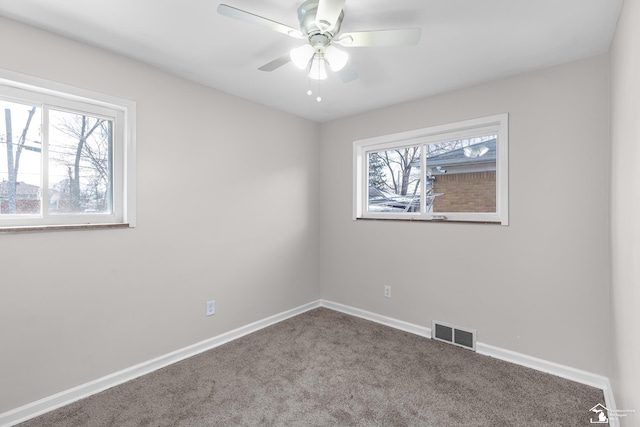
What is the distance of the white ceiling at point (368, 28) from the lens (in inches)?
63.8

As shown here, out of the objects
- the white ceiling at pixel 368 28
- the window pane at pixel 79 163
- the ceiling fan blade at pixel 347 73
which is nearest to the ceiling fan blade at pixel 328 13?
the white ceiling at pixel 368 28

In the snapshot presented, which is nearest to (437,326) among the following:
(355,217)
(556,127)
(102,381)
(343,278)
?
(343,278)

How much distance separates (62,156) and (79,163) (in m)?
0.10

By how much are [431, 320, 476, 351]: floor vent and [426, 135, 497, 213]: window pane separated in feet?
3.47

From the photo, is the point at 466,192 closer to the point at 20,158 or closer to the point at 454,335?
the point at 454,335

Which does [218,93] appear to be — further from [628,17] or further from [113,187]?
[628,17]

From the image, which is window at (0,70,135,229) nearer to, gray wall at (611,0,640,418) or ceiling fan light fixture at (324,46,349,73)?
ceiling fan light fixture at (324,46,349,73)

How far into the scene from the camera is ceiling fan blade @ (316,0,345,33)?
1313mm

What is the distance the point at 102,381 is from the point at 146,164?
5.01ft

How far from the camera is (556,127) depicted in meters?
2.22

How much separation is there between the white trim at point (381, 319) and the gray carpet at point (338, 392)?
22cm

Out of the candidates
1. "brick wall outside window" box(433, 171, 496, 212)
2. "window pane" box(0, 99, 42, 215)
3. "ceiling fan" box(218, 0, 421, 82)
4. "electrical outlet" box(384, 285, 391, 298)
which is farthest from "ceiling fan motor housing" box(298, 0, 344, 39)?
"electrical outlet" box(384, 285, 391, 298)

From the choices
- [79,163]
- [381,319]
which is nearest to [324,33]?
[79,163]

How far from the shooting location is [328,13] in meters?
1.38
